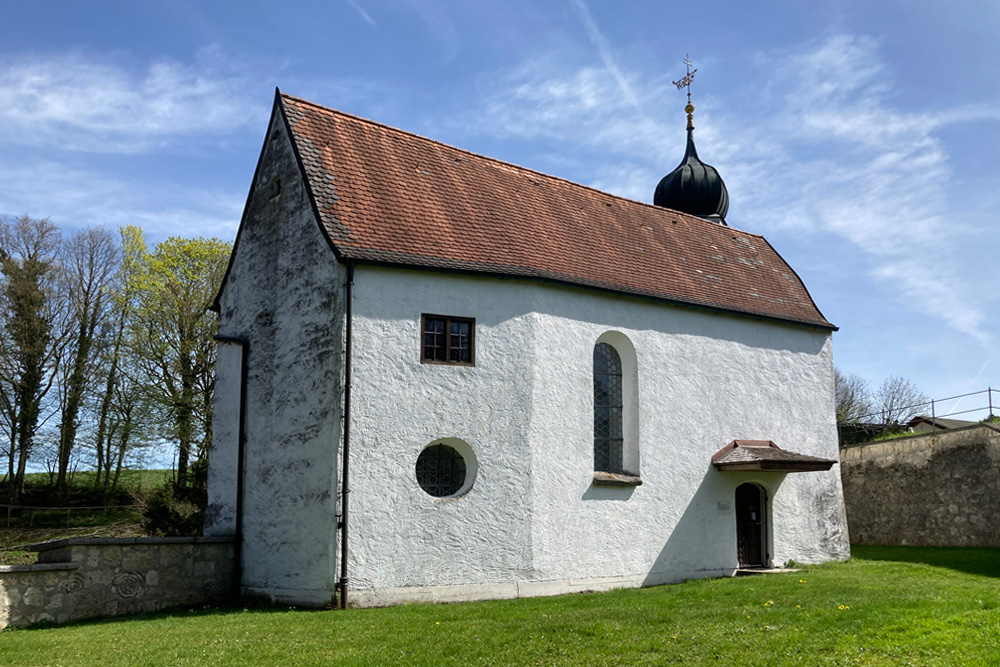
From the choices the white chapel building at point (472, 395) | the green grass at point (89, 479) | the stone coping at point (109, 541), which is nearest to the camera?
the stone coping at point (109, 541)

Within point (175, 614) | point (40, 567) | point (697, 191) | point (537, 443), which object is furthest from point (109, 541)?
point (697, 191)

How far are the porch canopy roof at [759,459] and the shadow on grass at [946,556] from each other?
3.02 m

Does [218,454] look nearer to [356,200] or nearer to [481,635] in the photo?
[356,200]

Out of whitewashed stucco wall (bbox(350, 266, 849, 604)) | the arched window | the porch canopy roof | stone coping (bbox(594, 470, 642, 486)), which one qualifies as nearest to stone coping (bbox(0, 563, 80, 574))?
whitewashed stucco wall (bbox(350, 266, 849, 604))

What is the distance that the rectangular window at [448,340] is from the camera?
49.8ft

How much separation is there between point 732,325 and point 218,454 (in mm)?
11269

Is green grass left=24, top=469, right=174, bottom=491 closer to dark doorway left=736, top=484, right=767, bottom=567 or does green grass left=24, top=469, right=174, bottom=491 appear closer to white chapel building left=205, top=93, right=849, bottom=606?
white chapel building left=205, top=93, right=849, bottom=606

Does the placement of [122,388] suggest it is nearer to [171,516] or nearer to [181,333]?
[181,333]

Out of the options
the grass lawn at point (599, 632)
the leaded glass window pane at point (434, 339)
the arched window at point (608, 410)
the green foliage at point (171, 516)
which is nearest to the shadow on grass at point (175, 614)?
the grass lawn at point (599, 632)

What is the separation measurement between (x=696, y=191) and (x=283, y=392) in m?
16.1

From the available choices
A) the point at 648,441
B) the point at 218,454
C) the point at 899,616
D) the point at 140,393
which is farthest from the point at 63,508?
the point at 899,616

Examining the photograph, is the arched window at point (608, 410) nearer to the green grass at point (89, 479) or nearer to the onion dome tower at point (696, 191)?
the onion dome tower at point (696, 191)

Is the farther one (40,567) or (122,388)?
(122,388)

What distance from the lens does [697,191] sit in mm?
27062
